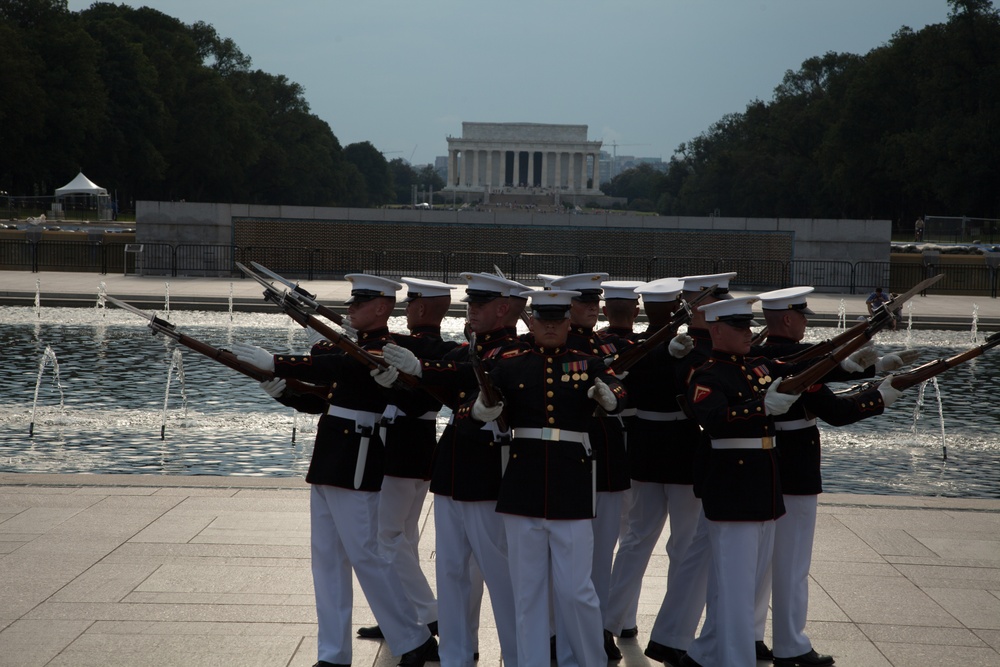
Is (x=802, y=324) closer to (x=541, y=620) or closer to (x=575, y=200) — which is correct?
(x=541, y=620)

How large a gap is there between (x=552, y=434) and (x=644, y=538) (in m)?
1.15

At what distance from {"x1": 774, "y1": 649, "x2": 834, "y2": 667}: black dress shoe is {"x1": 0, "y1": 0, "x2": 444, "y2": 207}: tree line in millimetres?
50715

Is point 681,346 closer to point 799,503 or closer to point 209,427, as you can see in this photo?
point 799,503

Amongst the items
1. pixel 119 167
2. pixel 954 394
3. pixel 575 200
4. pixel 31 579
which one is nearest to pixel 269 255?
pixel 954 394

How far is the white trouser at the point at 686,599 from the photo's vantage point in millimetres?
5539

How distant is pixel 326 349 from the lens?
5.53m

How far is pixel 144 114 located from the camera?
61125mm

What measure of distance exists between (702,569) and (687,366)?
0.98m

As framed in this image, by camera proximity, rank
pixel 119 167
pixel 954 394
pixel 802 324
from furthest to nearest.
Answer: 1. pixel 119 167
2. pixel 954 394
3. pixel 802 324

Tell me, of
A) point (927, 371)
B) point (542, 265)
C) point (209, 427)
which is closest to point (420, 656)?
point (927, 371)

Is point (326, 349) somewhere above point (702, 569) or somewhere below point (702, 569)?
above

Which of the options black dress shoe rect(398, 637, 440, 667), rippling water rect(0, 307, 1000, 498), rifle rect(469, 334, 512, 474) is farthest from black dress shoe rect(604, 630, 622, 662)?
rippling water rect(0, 307, 1000, 498)

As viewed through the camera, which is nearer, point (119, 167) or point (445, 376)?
point (445, 376)

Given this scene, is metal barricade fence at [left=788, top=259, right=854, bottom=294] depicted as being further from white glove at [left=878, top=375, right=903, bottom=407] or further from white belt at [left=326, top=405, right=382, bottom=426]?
white belt at [left=326, top=405, right=382, bottom=426]
